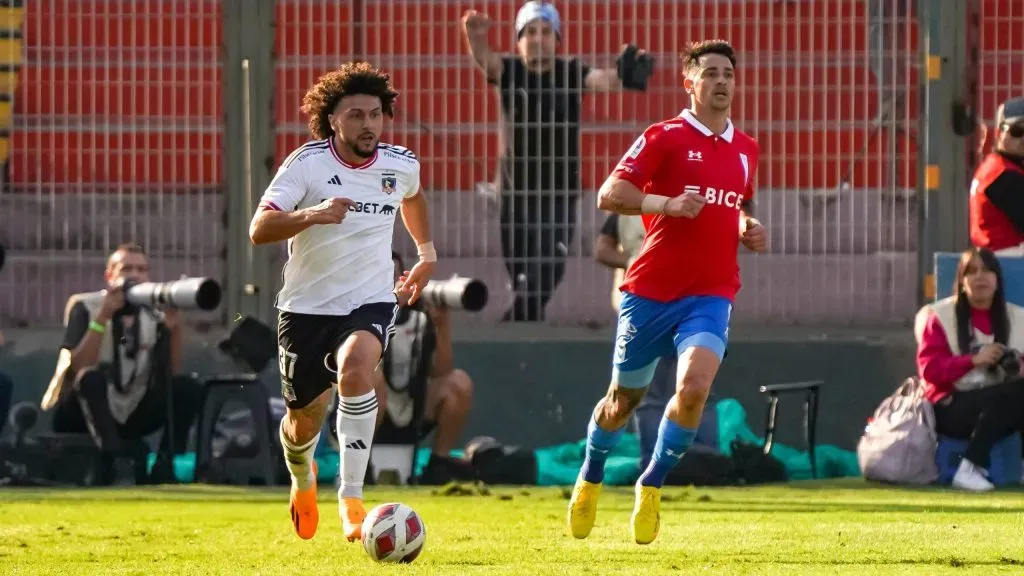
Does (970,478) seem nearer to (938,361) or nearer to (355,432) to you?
(938,361)

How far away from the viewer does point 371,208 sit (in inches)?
326

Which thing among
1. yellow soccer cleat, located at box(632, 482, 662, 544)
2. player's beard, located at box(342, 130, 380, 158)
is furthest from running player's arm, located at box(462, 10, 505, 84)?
yellow soccer cleat, located at box(632, 482, 662, 544)

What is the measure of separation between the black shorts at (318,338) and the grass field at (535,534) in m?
→ 0.69

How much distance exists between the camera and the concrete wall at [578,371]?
13336 mm

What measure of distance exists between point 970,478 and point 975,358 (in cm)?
78

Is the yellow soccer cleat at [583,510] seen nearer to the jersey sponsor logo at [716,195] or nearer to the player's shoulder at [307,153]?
the jersey sponsor logo at [716,195]

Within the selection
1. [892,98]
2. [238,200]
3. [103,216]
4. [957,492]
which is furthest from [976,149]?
[103,216]

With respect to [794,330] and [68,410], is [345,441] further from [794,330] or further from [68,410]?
[794,330]

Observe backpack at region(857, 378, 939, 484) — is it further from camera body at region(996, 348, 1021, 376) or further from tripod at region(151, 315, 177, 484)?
tripod at region(151, 315, 177, 484)

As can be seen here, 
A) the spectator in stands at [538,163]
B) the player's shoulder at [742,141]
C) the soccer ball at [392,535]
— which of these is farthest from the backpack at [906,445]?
the soccer ball at [392,535]

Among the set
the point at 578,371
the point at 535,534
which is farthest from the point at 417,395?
the point at 535,534

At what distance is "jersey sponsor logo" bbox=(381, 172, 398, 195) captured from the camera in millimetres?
8320

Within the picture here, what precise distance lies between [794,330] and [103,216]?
4.60m

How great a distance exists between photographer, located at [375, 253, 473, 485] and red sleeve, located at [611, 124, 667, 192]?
3.83 meters
